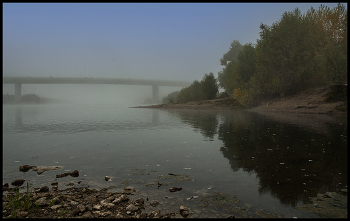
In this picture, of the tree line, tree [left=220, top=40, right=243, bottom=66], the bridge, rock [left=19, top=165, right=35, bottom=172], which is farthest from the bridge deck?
rock [left=19, top=165, right=35, bottom=172]

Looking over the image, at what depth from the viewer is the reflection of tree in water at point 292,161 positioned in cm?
641

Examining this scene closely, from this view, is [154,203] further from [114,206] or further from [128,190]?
[128,190]

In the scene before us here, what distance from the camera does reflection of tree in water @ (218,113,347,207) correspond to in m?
6.41

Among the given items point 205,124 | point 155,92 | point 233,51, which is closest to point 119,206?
point 205,124

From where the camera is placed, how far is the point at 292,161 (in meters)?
8.96

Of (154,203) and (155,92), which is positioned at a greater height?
(155,92)

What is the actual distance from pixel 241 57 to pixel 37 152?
49.4 meters

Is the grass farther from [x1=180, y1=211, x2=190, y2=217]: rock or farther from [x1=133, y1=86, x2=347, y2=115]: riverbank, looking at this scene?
[x1=133, y1=86, x2=347, y2=115]: riverbank

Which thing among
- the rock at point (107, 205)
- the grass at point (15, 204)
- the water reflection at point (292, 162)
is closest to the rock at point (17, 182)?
the grass at point (15, 204)

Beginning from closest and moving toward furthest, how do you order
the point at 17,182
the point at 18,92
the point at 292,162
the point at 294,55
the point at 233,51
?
the point at 17,182 < the point at 292,162 < the point at 294,55 < the point at 233,51 < the point at 18,92

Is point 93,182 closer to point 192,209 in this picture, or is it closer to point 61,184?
point 61,184

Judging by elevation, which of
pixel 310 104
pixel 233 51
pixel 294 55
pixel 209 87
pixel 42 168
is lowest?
pixel 42 168

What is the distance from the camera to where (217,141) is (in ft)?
44.2

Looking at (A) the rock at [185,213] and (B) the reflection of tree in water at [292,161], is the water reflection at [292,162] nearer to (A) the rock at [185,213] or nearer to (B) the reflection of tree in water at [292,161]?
(B) the reflection of tree in water at [292,161]
